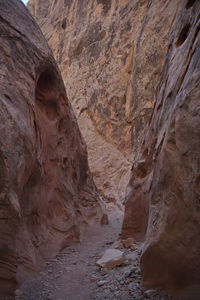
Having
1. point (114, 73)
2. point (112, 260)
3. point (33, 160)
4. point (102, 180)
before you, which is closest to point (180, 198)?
point (112, 260)

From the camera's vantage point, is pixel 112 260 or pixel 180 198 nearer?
pixel 180 198

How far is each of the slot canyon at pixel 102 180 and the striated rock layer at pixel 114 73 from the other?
8cm

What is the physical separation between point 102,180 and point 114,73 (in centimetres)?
511

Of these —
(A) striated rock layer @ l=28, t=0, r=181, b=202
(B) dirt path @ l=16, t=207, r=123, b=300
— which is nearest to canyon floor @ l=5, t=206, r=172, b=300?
(B) dirt path @ l=16, t=207, r=123, b=300

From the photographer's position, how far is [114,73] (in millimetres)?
14477

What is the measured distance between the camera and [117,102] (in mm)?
13656

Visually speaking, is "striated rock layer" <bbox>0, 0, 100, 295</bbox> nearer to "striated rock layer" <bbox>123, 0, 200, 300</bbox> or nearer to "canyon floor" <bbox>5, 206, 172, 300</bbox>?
"canyon floor" <bbox>5, 206, 172, 300</bbox>

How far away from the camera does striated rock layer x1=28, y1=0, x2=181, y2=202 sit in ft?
39.7

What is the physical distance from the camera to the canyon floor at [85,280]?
154 inches

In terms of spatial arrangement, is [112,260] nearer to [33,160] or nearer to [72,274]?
[72,274]

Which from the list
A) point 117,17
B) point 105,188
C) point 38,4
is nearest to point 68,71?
point 117,17

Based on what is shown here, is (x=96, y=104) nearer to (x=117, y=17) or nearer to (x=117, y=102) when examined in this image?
(x=117, y=102)

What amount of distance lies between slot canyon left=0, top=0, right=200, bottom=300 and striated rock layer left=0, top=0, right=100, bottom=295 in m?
0.02

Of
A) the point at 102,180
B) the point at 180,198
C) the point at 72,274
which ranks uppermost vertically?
the point at 180,198
